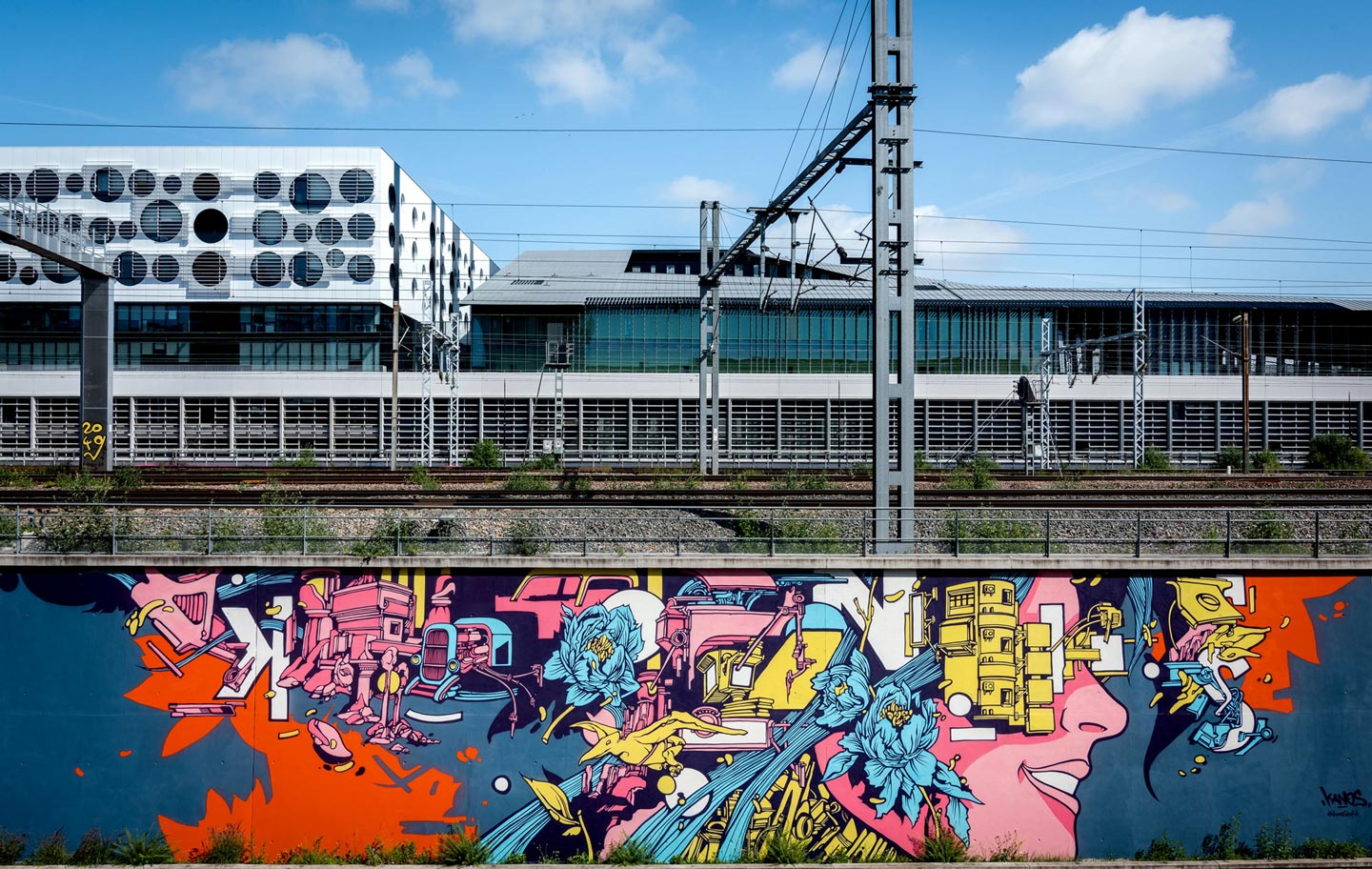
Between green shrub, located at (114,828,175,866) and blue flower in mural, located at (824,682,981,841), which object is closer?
green shrub, located at (114,828,175,866)

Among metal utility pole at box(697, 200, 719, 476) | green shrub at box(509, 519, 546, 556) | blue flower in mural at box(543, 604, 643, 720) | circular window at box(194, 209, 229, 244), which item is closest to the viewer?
blue flower in mural at box(543, 604, 643, 720)

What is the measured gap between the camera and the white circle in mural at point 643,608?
34.4ft

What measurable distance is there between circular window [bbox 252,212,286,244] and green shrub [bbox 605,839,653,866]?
132 feet

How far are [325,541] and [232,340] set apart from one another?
36.5m

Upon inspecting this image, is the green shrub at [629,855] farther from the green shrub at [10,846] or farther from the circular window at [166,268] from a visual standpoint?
the circular window at [166,268]

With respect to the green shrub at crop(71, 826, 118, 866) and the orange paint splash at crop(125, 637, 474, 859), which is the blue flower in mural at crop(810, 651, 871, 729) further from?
the green shrub at crop(71, 826, 118, 866)

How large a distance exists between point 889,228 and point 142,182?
143 feet

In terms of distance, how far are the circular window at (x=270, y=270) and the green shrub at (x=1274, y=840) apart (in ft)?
145

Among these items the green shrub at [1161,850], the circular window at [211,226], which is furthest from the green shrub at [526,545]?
the circular window at [211,226]

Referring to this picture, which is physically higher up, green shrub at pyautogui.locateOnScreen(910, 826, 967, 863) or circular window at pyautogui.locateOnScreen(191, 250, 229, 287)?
circular window at pyautogui.locateOnScreen(191, 250, 229, 287)

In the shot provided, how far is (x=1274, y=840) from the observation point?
10.6 m

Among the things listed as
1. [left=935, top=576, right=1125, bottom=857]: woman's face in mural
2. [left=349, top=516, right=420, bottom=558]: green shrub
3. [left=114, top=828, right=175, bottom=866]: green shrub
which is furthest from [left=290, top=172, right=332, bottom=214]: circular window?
[left=935, top=576, right=1125, bottom=857]: woman's face in mural

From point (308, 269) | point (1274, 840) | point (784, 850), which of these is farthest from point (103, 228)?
point (1274, 840)

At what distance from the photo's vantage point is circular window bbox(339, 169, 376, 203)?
41688mm
